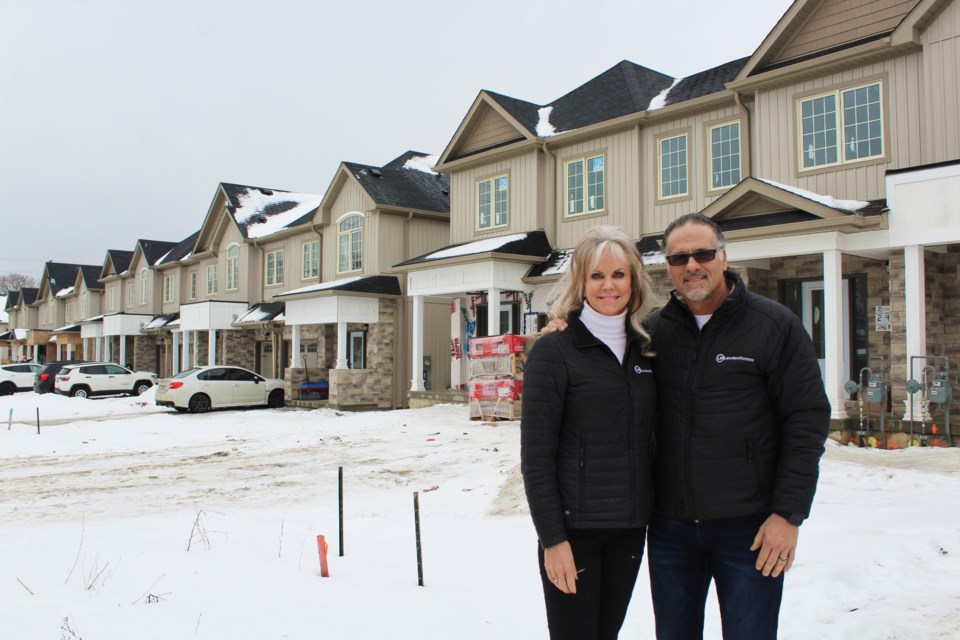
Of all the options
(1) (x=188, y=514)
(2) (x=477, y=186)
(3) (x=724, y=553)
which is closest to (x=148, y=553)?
(1) (x=188, y=514)

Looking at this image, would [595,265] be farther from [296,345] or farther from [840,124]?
[296,345]

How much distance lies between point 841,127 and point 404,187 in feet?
49.0

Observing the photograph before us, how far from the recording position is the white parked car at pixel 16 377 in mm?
32875

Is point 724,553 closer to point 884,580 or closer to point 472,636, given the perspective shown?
point 472,636

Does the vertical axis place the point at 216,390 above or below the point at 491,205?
below

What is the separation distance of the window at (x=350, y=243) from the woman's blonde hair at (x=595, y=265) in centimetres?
2292

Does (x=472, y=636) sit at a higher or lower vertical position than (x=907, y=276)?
lower

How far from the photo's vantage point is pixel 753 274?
1466cm

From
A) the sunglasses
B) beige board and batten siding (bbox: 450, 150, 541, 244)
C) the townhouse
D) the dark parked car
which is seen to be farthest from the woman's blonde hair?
the dark parked car

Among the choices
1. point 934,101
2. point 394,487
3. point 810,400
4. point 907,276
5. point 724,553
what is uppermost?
point 934,101

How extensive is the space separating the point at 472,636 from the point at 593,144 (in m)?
16.0

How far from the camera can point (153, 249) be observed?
43375 mm

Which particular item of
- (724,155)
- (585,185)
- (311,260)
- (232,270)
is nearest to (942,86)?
(724,155)

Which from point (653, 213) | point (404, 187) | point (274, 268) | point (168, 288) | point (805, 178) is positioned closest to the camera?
point (805, 178)
